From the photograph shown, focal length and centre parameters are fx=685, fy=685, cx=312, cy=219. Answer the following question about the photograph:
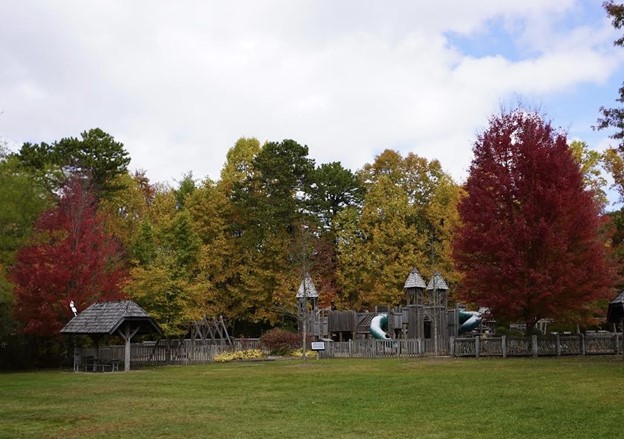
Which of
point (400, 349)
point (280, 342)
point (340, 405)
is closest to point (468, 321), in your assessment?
point (400, 349)

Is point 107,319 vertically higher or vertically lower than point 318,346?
higher

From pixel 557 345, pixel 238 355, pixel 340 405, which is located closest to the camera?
pixel 340 405

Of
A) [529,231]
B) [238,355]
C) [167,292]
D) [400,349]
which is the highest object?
[529,231]

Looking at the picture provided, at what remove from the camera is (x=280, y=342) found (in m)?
43.8

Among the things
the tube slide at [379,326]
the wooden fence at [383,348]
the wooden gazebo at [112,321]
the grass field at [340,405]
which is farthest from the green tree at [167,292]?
the grass field at [340,405]

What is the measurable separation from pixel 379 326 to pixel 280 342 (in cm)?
714

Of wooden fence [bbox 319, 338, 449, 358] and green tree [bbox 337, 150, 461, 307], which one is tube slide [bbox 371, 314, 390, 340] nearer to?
wooden fence [bbox 319, 338, 449, 358]

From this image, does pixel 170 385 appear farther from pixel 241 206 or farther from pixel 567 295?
pixel 241 206

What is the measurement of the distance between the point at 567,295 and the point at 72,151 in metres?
41.2

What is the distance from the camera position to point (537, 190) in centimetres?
3136

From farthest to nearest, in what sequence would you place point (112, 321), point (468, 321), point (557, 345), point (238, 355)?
point (468, 321) → point (238, 355) → point (112, 321) → point (557, 345)

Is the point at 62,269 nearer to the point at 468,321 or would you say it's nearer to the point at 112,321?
the point at 112,321

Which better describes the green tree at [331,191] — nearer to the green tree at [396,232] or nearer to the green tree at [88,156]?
the green tree at [396,232]

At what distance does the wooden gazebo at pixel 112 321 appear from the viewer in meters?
33.4
